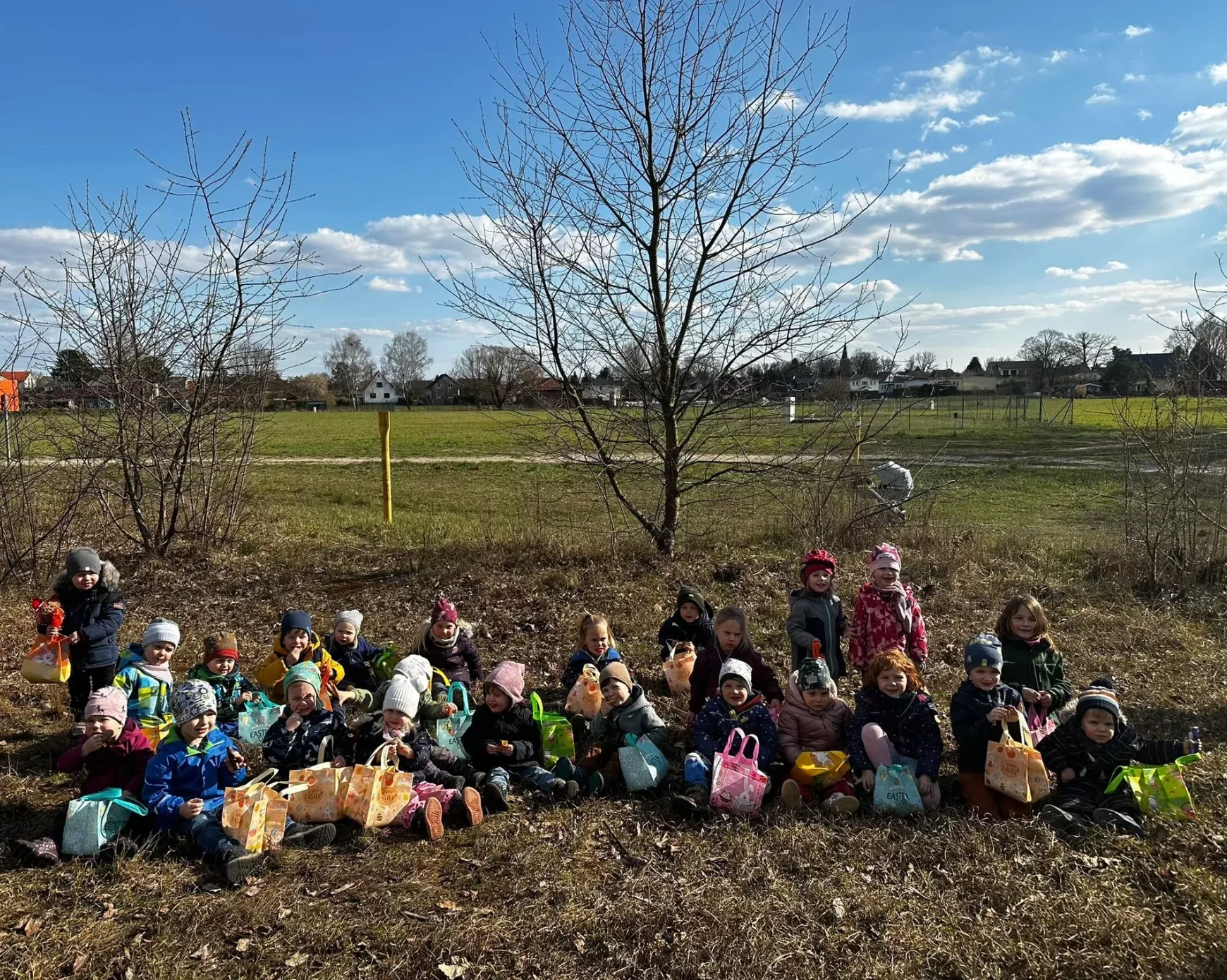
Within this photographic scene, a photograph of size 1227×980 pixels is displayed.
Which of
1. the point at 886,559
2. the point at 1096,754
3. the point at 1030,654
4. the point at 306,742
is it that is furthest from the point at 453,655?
the point at 1096,754

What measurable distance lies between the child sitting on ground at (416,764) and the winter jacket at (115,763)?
3.38 feet

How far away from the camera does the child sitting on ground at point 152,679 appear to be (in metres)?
4.45

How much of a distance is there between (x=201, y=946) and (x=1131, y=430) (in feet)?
30.6

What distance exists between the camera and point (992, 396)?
149 feet

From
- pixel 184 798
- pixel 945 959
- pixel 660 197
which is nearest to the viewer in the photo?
pixel 945 959

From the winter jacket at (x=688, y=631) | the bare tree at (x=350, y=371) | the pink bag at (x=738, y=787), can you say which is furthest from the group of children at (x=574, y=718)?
the bare tree at (x=350, y=371)

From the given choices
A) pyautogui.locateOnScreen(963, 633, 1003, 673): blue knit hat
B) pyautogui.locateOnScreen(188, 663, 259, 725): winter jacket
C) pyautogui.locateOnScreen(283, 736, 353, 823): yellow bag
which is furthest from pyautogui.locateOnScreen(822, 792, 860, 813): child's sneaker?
pyautogui.locateOnScreen(188, 663, 259, 725): winter jacket

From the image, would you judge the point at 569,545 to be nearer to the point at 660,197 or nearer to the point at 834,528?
the point at 834,528

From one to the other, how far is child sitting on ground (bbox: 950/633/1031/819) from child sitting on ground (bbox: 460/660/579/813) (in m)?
2.15

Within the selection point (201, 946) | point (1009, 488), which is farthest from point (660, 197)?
point (1009, 488)

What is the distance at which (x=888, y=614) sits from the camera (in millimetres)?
5406

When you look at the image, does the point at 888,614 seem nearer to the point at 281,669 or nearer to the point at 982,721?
the point at 982,721

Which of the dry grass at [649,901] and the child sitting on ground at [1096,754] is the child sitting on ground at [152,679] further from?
the child sitting on ground at [1096,754]

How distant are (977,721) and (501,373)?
20.7ft
